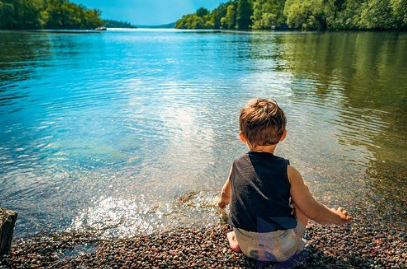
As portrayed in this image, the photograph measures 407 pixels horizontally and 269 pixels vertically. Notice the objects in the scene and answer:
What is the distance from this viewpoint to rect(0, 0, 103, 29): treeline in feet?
370

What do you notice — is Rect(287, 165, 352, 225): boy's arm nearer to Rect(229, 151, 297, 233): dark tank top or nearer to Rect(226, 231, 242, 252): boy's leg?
Rect(229, 151, 297, 233): dark tank top

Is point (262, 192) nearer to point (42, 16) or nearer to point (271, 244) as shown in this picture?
point (271, 244)

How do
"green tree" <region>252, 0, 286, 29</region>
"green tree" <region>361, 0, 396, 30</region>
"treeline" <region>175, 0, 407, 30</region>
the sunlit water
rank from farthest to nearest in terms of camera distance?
"green tree" <region>252, 0, 286, 29</region>, "green tree" <region>361, 0, 396, 30</region>, "treeline" <region>175, 0, 407, 30</region>, the sunlit water

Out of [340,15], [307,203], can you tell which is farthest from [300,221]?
[340,15]

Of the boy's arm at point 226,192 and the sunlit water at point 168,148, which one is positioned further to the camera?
the sunlit water at point 168,148

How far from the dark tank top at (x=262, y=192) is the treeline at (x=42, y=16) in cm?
13591

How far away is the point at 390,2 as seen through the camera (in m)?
67.1

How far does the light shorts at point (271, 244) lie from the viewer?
3.40m

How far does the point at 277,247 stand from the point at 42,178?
5388mm

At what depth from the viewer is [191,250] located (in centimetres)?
397

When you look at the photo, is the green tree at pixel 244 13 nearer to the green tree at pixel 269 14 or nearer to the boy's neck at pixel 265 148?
the green tree at pixel 269 14

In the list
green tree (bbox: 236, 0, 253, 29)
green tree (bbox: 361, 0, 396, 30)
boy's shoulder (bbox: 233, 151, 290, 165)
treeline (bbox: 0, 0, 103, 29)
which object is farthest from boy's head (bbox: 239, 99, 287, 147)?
green tree (bbox: 236, 0, 253, 29)

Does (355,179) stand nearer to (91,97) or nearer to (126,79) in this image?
(91,97)

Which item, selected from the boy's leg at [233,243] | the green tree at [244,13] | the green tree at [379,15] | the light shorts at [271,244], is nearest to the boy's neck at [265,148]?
the light shorts at [271,244]
